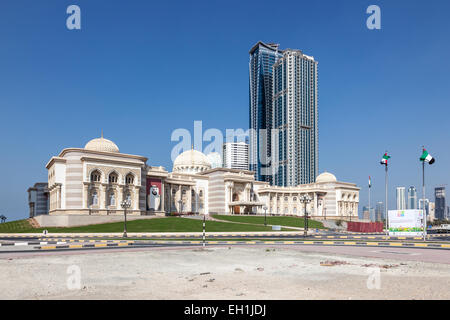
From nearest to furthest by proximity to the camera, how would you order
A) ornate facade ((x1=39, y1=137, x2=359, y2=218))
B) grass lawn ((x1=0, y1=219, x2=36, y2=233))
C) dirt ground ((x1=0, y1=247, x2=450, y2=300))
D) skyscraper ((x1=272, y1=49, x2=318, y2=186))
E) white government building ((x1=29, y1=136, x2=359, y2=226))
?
dirt ground ((x1=0, y1=247, x2=450, y2=300))
grass lawn ((x1=0, y1=219, x2=36, y2=233))
white government building ((x1=29, y1=136, x2=359, y2=226))
ornate facade ((x1=39, y1=137, x2=359, y2=218))
skyscraper ((x1=272, y1=49, x2=318, y2=186))

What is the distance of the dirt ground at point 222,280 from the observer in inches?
366

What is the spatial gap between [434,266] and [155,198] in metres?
66.3

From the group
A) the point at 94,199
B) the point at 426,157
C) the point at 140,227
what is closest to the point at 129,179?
the point at 94,199

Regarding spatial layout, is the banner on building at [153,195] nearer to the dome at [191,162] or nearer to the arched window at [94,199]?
the arched window at [94,199]

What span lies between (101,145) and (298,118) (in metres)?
108

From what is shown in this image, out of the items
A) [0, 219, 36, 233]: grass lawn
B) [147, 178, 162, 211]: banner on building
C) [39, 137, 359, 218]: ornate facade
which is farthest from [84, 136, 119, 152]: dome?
[0, 219, 36, 233]: grass lawn

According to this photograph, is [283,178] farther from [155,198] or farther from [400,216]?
[400,216]

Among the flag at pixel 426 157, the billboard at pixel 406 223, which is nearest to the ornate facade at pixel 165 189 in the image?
the billboard at pixel 406 223

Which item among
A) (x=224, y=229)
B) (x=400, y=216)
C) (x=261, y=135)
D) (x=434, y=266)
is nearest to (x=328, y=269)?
(x=434, y=266)

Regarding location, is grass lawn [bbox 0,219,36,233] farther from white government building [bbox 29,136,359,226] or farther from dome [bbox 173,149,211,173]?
dome [bbox 173,149,211,173]

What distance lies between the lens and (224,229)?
177 ft

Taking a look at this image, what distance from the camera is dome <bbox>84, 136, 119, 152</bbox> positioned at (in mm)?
68875

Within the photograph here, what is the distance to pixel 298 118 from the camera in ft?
520

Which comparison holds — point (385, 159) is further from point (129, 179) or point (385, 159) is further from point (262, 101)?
point (262, 101)
